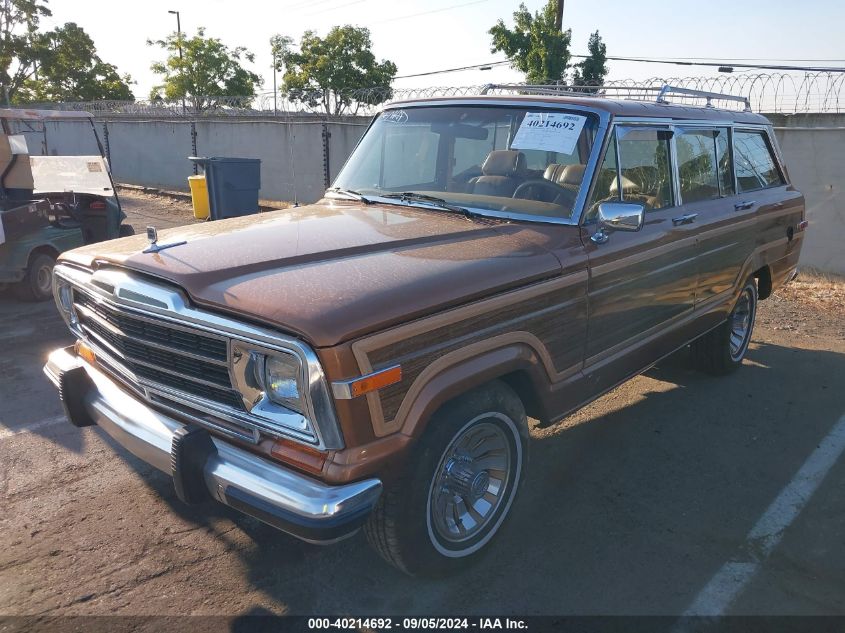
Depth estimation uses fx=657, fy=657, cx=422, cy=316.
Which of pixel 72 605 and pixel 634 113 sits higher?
pixel 634 113

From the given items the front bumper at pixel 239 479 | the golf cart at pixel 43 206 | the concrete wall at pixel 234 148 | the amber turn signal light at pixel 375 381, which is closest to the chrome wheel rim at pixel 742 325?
the amber turn signal light at pixel 375 381

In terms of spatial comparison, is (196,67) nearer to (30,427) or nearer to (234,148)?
(234,148)

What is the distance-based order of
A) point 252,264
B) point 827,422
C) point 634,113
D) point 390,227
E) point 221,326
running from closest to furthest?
point 221,326 → point 252,264 → point 390,227 → point 634,113 → point 827,422

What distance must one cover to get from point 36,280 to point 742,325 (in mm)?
7559

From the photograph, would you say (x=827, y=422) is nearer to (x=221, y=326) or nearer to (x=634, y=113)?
(x=634, y=113)

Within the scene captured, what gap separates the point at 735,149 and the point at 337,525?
4.38 meters

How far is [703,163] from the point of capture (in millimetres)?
4613

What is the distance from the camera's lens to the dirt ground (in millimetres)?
2910

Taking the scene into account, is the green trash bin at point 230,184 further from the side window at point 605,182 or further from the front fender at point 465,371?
the front fender at point 465,371

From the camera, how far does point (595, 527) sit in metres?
3.46

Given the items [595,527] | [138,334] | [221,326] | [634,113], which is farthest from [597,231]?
→ [138,334]

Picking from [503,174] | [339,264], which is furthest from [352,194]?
[339,264]

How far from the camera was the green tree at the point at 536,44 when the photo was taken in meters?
Result: 17.0

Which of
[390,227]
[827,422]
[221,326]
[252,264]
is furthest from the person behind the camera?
[827,422]
